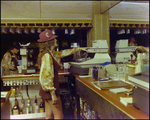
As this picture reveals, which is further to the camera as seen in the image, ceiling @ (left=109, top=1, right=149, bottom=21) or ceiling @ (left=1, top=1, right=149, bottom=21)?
ceiling @ (left=1, top=1, right=149, bottom=21)

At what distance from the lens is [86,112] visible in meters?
2.38

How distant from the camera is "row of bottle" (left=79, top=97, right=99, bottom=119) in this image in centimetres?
212

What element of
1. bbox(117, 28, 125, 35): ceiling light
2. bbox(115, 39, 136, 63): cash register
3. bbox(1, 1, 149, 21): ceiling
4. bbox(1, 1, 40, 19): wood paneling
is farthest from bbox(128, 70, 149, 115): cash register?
bbox(1, 1, 40, 19): wood paneling

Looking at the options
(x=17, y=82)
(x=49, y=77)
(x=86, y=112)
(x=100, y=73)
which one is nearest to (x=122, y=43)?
(x=100, y=73)

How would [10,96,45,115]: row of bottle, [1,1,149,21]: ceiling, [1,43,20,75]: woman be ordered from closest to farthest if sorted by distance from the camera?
1. [1,1,149,21]: ceiling
2. [1,43,20,75]: woman
3. [10,96,45,115]: row of bottle

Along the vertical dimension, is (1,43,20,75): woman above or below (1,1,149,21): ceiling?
below

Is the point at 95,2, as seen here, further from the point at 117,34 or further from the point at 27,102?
the point at 27,102

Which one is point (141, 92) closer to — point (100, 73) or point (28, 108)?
point (100, 73)

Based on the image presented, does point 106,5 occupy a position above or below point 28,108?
above

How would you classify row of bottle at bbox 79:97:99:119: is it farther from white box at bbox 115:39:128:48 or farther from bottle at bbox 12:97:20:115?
bottle at bbox 12:97:20:115

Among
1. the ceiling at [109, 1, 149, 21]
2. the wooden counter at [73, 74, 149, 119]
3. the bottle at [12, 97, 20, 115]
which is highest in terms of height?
the ceiling at [109, 1, 149, 21]

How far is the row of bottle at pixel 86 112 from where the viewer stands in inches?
83.6

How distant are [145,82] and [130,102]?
0.74 feet

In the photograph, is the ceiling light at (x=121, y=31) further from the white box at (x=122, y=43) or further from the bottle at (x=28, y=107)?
the bottle at (x=28, y=107)
